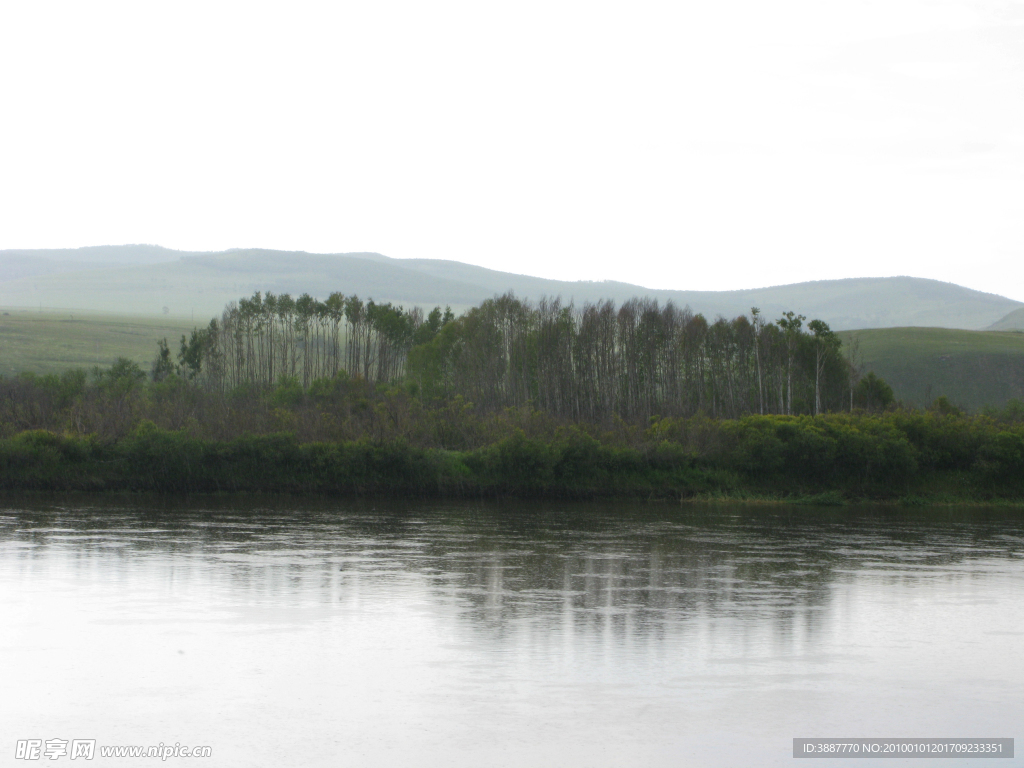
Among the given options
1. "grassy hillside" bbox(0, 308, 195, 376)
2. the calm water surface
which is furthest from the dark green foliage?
"grassy hillside" bbox(0, 308, 195, 376)

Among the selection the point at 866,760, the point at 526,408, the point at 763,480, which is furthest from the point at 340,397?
the point at 866,760

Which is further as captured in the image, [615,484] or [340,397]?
[340,397]

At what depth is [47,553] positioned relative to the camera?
93.9 feet

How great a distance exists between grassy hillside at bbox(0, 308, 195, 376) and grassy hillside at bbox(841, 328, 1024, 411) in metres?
108

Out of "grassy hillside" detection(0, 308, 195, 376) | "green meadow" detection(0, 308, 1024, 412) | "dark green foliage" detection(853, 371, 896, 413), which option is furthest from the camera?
"grassy hillside" detection(0, 308, 195, 376)

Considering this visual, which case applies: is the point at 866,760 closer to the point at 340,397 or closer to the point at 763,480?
the point at 763,480

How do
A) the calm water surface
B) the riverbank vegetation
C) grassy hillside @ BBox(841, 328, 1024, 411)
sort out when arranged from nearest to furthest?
the calm water surface → the riverbank vegetation → grassy hillside @ BBox(841, 328, 1024, 411)

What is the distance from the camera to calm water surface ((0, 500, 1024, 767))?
516 inches

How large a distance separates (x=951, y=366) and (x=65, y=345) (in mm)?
133588

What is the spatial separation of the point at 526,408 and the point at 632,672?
4571 centimetres

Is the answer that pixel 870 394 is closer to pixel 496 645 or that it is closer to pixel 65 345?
pixel 496 645

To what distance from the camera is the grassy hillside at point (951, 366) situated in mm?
110438

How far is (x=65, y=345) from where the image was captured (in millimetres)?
157875

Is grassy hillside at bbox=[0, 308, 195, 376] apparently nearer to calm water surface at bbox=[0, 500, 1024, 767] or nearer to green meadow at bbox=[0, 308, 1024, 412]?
green meadow at bbox=[0, 308, 1024, 412]
